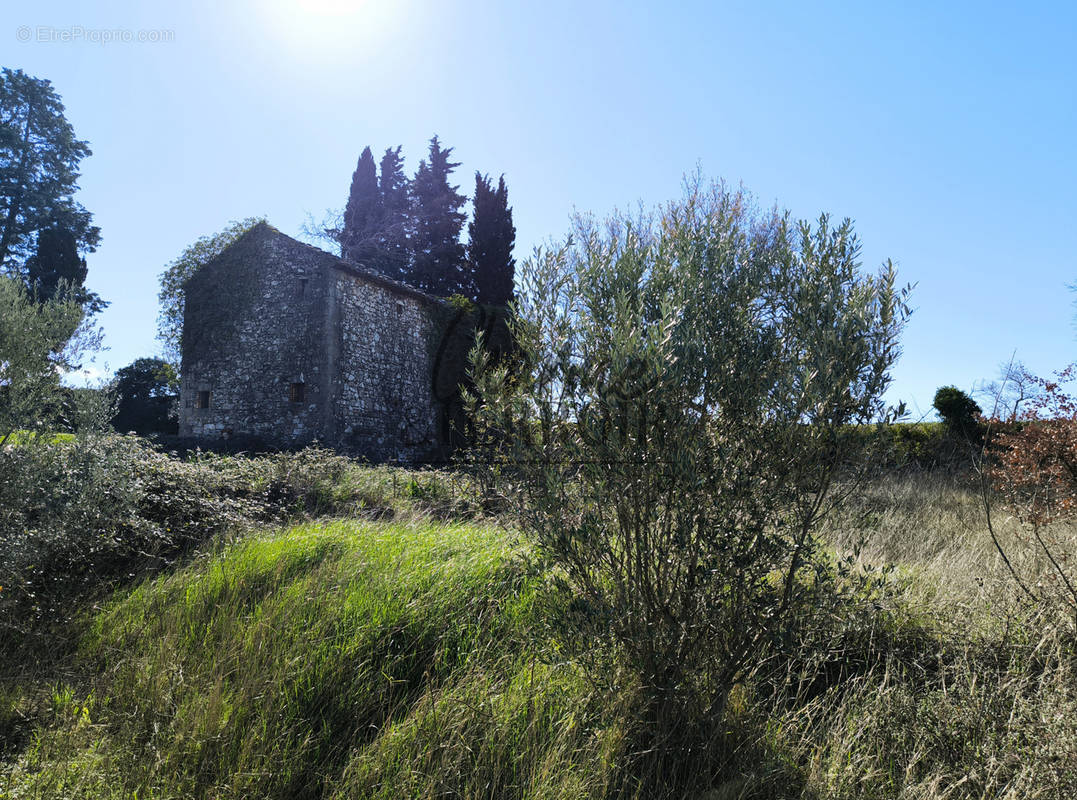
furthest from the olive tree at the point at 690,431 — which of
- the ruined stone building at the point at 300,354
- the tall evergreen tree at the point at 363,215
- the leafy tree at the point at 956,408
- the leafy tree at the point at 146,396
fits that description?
the tall evergreen tree at the point at 363,215

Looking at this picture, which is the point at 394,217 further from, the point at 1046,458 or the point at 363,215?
the point at 1046,458

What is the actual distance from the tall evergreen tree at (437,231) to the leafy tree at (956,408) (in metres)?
21.1

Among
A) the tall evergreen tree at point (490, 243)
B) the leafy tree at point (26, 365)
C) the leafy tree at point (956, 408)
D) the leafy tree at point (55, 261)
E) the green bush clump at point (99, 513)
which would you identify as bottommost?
the green bush clump at point (99, 513)

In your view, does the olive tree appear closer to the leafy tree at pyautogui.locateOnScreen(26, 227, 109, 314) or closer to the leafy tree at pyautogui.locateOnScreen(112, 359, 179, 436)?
the leafy tree at pyautogui.locateOnScreen(112, 359, 179, 436)

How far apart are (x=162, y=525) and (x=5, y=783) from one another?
11.6 feet

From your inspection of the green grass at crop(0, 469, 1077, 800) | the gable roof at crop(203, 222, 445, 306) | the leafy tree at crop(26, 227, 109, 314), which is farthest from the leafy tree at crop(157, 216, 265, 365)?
the green grass at crop(0, 469, 1077, 800)

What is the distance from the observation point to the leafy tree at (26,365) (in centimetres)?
500

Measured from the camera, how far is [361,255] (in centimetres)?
2936

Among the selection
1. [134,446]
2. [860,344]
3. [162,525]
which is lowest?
[162,525]

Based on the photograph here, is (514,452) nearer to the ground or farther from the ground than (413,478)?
farther from the ground

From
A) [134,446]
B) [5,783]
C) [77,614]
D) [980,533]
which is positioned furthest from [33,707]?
[980,533]

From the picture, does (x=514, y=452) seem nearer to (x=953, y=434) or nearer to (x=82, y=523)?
(x=82, y=523)

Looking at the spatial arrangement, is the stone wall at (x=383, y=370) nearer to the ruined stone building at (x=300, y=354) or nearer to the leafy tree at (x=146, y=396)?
the ruined stone building at (x=300, y=354)

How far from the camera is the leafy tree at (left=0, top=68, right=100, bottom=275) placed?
2400 centimetres
